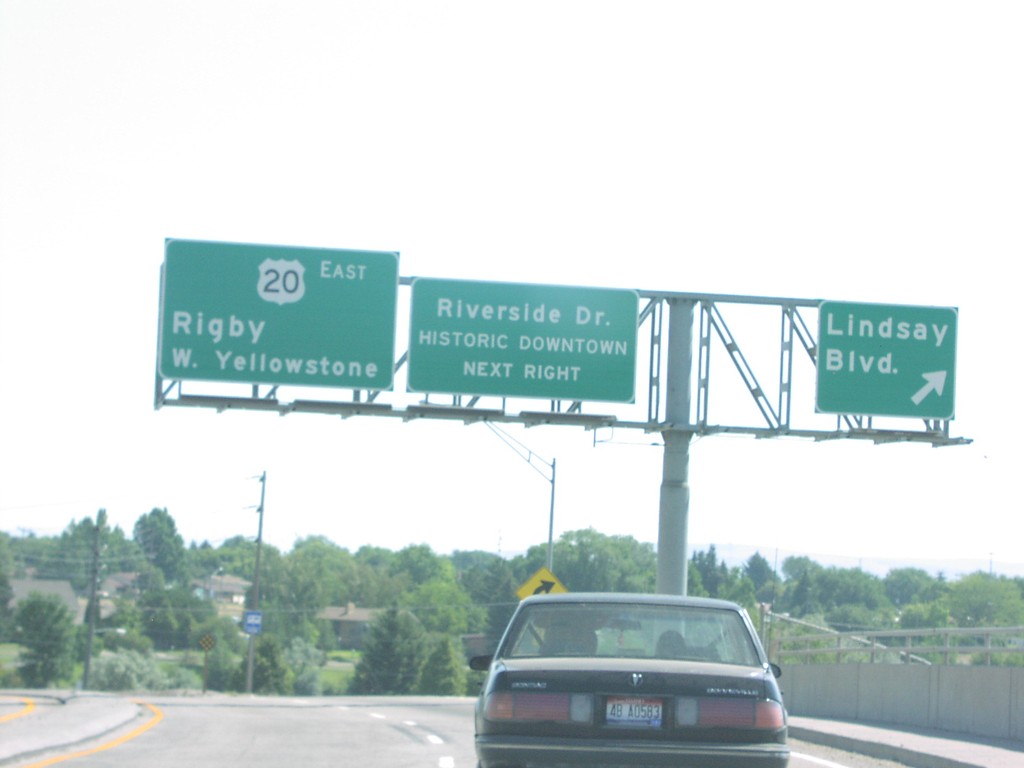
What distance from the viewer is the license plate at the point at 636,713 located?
27.6 ft

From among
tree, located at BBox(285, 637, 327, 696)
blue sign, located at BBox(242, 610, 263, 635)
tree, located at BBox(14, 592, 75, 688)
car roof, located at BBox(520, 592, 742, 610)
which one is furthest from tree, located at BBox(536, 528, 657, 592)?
tree, located at BBox(14, 592, 75, 688)

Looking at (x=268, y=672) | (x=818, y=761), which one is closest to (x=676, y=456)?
(x=818, y=761)

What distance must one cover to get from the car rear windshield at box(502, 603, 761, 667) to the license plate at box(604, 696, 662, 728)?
745 mm

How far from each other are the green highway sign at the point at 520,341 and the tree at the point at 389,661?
249 feet

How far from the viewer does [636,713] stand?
27.6 ft

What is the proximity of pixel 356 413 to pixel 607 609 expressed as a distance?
505 inches

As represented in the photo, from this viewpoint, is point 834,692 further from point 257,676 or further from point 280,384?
point 257,676

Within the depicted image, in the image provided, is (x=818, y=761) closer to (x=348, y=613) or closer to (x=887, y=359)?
(x=887, y=359)

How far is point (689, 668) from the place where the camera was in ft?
28.2

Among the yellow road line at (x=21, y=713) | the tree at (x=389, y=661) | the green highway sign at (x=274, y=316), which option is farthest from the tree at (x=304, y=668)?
the green highway sign at (x=274, y=316)

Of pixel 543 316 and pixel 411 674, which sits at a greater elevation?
pixel 543 316

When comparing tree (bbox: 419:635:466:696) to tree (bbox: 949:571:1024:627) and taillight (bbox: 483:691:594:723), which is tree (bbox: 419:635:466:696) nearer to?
tree (bbox: 949:571:1024:627)

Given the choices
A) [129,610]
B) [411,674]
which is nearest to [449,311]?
[411,674]

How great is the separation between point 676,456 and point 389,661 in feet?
248
